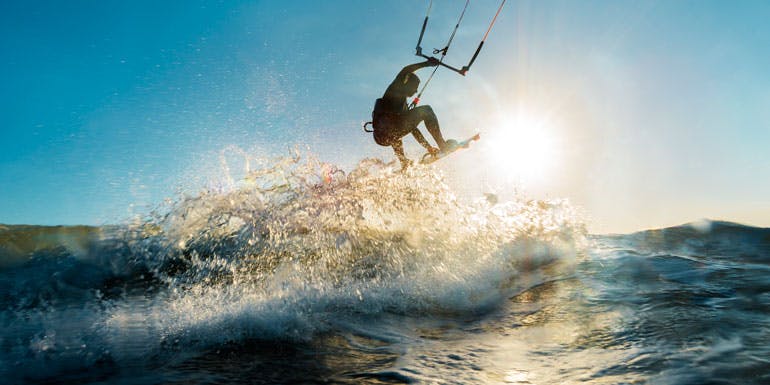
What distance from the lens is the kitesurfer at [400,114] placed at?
302 inches

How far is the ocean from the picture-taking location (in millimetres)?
2580

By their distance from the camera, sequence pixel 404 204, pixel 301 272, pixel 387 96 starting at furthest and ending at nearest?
pixel 387 96 → pixel 404 204 → pixel 301 272

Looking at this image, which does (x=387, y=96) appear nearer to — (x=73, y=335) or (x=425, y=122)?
(x=425, y=122)

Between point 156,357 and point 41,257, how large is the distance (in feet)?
13.1

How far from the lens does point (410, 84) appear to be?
307 inches

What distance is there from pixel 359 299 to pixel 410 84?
472 cm

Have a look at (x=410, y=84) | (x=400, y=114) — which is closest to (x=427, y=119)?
(x=400, y=114)

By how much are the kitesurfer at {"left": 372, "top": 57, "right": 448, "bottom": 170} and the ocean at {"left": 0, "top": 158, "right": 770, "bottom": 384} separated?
713 millimetres

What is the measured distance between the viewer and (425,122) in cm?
807

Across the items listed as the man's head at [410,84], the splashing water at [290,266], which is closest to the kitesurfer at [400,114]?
the man's head at [410,84]

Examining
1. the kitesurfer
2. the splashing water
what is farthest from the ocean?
the kitesurfer

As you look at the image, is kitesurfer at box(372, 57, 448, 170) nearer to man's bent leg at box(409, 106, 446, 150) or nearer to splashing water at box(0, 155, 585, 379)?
man's bent leg at box(409, 106, 446, 150)

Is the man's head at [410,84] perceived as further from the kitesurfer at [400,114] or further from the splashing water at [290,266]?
the splashing water at [290,266]

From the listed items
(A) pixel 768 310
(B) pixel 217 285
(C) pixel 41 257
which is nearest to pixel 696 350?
(A) pixel 768 310
